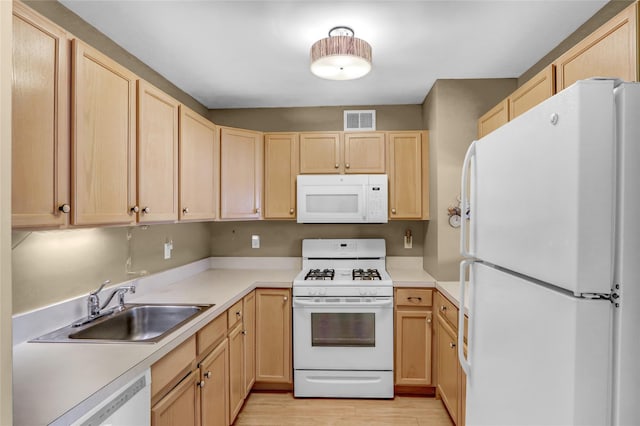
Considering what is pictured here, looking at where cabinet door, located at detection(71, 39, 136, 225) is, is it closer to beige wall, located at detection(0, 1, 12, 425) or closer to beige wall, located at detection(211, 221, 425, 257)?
beige wall, located at detection(0, 1, 12, 425)

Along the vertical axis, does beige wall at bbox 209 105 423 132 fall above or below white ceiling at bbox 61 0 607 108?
below

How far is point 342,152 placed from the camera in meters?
3.19

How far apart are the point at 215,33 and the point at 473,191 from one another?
1692mm

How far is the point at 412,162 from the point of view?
3.14 meters

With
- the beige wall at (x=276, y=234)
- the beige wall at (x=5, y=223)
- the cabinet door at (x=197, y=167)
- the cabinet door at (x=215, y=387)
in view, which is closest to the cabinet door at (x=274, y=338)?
the cabinet door at (x=215, y=387)

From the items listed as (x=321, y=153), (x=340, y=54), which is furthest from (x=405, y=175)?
(x=340, y=54)

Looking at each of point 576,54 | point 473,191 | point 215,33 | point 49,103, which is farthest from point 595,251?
point 215,33

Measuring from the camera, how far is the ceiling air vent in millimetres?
3391

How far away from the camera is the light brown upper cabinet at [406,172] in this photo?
10.3ft

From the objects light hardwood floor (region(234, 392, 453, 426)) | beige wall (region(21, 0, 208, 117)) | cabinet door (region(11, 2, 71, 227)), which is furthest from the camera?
light hardwood floor (region(234, 392, 453, 426))

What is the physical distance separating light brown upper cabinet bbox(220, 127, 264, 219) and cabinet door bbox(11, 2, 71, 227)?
5.14 feet

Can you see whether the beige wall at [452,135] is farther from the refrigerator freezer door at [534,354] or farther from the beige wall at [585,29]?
the refrigerator freezer door at [534,354]

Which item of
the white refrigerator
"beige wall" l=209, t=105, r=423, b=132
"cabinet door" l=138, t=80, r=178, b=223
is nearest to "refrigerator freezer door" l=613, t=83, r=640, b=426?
the white refrigerator

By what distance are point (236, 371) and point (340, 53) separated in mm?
2138
